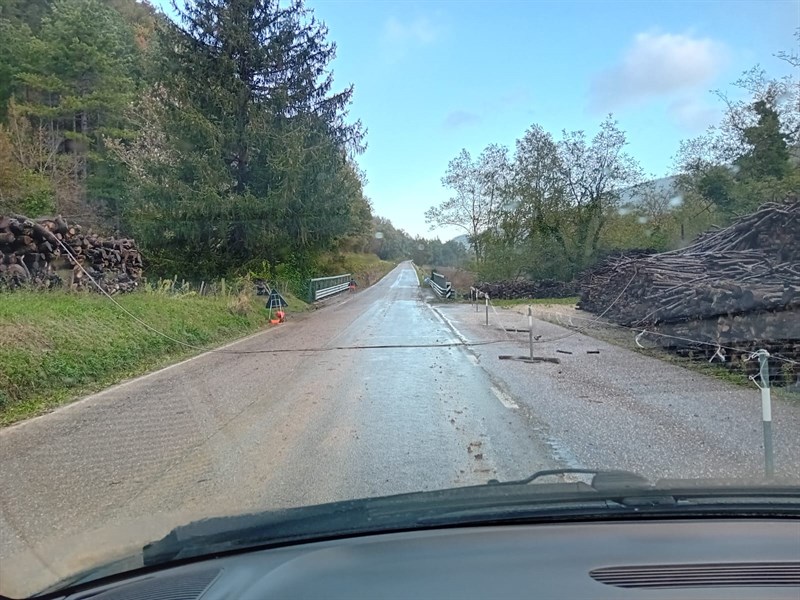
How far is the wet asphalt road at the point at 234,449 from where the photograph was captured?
4.31 metres

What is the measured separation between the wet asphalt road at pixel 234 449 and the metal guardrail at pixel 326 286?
21.8m

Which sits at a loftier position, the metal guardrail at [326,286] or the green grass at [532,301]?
the metal guardrail at [326,286]

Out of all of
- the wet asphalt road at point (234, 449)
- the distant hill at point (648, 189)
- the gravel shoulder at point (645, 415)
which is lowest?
the gravel shoulder at point (645, 415)

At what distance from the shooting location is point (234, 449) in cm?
602

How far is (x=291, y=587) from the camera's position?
1.93 m

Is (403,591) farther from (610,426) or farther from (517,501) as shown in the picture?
(610,426)

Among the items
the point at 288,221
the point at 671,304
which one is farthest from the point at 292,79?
the point at 671,304

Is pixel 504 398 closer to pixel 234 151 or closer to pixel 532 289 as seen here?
pixel 234 151

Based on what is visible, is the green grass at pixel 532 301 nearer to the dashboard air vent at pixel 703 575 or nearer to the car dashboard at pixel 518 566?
the car dashboard at pixel 518 566

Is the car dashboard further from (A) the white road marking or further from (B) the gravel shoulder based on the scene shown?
(A) the white road marking

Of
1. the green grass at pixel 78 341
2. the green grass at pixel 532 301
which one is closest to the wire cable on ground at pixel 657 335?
the green grass at pixel 78 341

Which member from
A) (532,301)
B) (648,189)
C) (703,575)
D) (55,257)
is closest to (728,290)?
(703,575)

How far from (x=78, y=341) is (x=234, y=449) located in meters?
6.13

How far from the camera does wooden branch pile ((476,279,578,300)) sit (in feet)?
114
